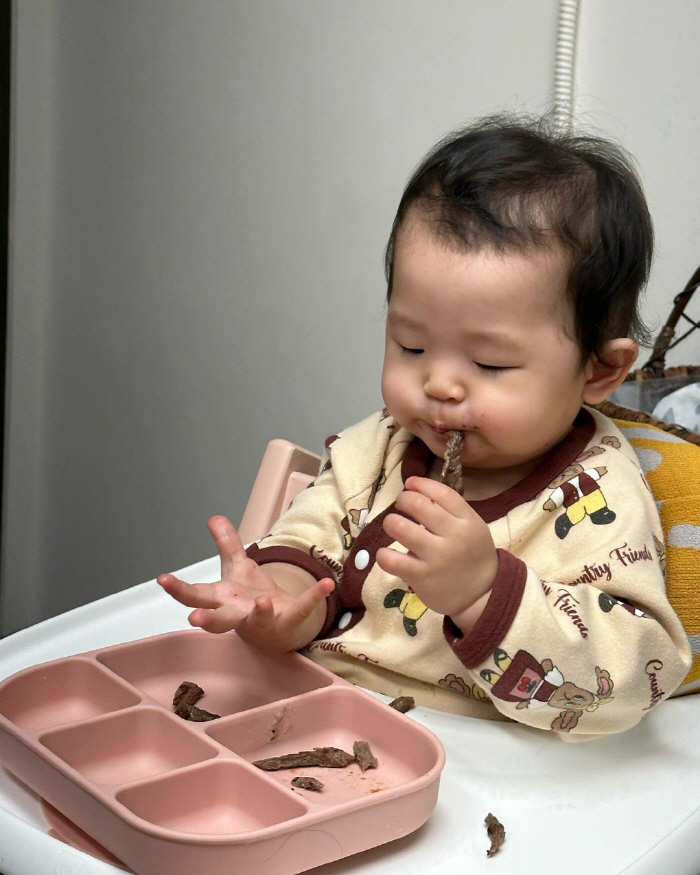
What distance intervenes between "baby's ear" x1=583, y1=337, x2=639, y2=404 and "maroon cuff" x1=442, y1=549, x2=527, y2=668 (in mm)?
198

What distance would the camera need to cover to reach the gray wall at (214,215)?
1324 millimetres

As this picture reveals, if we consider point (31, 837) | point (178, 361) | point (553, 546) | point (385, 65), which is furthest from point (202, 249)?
point (31, 837)

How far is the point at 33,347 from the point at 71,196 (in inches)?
12.1

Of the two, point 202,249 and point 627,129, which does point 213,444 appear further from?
point 627,129

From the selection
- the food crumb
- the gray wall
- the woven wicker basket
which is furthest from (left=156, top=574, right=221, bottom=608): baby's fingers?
the gray wall

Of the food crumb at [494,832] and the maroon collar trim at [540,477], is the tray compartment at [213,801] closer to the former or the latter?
the food crumb at [494,832]

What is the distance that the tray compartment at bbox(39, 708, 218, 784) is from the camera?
659 millimetres

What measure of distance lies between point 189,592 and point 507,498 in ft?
0.81

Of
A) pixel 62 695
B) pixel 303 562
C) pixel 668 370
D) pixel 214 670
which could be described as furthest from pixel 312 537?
pixel 668 370

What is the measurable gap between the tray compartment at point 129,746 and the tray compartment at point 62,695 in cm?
2

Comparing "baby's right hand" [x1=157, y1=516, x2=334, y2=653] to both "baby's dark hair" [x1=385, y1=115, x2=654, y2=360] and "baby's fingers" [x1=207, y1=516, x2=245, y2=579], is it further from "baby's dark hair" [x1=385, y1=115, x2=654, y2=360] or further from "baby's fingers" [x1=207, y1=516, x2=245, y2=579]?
"baby's dark hair" [x1=385, y1=115, x2=654, y2=360]

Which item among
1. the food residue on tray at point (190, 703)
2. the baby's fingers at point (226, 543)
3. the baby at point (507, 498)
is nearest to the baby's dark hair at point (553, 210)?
the baby at point (507, 498)

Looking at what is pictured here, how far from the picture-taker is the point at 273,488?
3.54ft

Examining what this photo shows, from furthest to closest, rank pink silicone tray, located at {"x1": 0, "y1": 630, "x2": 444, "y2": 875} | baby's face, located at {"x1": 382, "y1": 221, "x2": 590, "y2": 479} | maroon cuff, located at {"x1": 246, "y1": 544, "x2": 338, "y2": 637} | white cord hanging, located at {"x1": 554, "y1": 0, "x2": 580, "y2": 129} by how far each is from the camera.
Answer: white cord hanging, located at {"x1": 554, "y1": 0, "x2": 580, "y2": 129} → maroon cuff, located at {"x1": 246, "y1": 544, "x2": 338, "y2": 637} → baby's face, located at {"x1": 382, "y1": 221, "x2": 590, "y2": 479} → pink silicone tray, located at {"x1": 0, "y1": 630, "x2": 444, "y2": 875}
